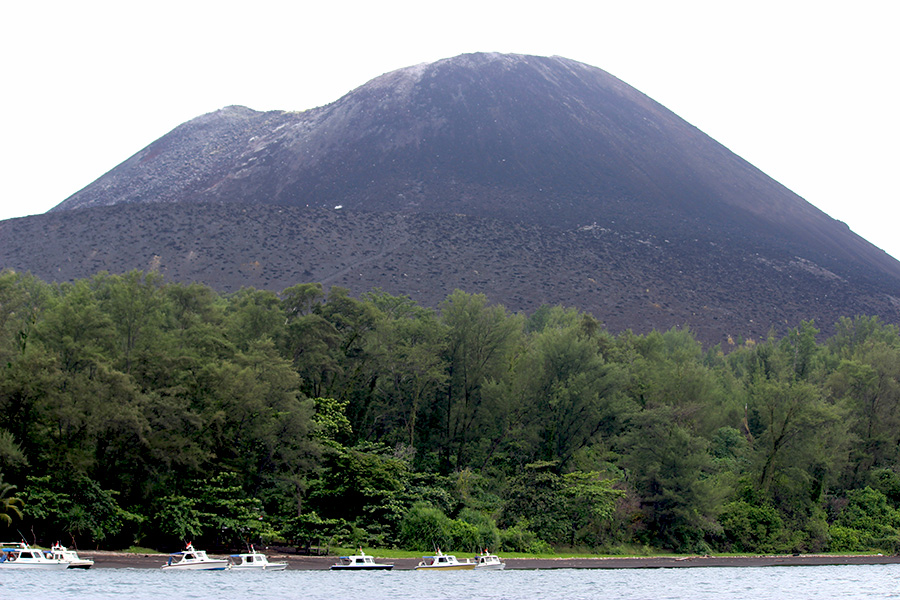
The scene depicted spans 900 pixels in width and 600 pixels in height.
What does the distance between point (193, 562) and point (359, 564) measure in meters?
6.95

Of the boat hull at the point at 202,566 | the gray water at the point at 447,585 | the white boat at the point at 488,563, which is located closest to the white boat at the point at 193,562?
the boat hull at the point at 202,566

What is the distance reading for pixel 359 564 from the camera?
1517 inches

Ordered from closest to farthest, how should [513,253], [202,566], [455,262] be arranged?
[202,566] → [455,262] → [513,253]

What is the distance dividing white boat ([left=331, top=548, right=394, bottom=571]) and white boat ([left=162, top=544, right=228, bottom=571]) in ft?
15.9

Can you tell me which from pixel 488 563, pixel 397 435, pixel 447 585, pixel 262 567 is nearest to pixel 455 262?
pixel 397 435

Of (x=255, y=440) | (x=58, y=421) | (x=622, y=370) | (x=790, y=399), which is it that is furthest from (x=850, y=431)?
(x=58, y=421)

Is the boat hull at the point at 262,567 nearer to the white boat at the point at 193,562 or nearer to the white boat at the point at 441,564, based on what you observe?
the white boat at the point at 193,562

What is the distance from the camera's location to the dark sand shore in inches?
1436

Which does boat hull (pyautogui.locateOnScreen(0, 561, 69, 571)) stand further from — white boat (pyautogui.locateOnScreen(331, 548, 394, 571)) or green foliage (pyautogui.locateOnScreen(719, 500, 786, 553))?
green foliage (pyautogui.locateOnScreen(719, 500, 786, 553))

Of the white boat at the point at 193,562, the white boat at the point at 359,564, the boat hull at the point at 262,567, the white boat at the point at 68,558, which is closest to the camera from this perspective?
the white boat at the point at 68,558

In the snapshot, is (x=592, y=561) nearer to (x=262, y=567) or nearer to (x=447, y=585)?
(x=447, y=585)

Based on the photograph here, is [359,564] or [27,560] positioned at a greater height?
[27,560]

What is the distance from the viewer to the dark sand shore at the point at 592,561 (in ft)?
120

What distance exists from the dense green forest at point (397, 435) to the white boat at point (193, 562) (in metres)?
1.57
